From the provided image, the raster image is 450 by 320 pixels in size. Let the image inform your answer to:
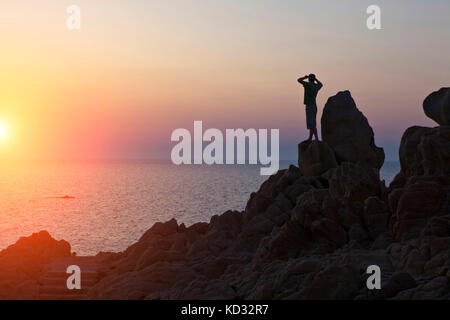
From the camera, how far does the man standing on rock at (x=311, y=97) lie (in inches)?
998

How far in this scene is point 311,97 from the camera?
25922 mm

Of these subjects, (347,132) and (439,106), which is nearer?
(439,106)

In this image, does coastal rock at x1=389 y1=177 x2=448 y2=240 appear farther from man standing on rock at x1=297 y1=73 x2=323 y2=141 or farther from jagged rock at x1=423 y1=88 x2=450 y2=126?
man standing on rock at x1=297 y1=73 x2=323 y2=141

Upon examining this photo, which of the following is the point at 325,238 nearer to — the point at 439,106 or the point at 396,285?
the point at 396,285

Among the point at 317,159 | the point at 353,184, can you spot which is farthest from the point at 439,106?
the point at 317,159

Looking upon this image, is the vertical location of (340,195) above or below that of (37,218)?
above

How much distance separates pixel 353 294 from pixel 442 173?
8.35m

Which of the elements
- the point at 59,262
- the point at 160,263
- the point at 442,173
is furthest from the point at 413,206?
the point at 59,262

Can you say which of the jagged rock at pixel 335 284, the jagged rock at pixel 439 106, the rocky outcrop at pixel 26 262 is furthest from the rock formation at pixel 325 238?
the jagged rock at pixel 439 106

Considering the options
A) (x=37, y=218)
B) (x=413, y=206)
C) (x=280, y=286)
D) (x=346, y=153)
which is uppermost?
(x=346, y=153)

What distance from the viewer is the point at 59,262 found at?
27.5 metres

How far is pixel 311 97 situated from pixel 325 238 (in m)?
8.20

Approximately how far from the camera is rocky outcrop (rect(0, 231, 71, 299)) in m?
24.8
